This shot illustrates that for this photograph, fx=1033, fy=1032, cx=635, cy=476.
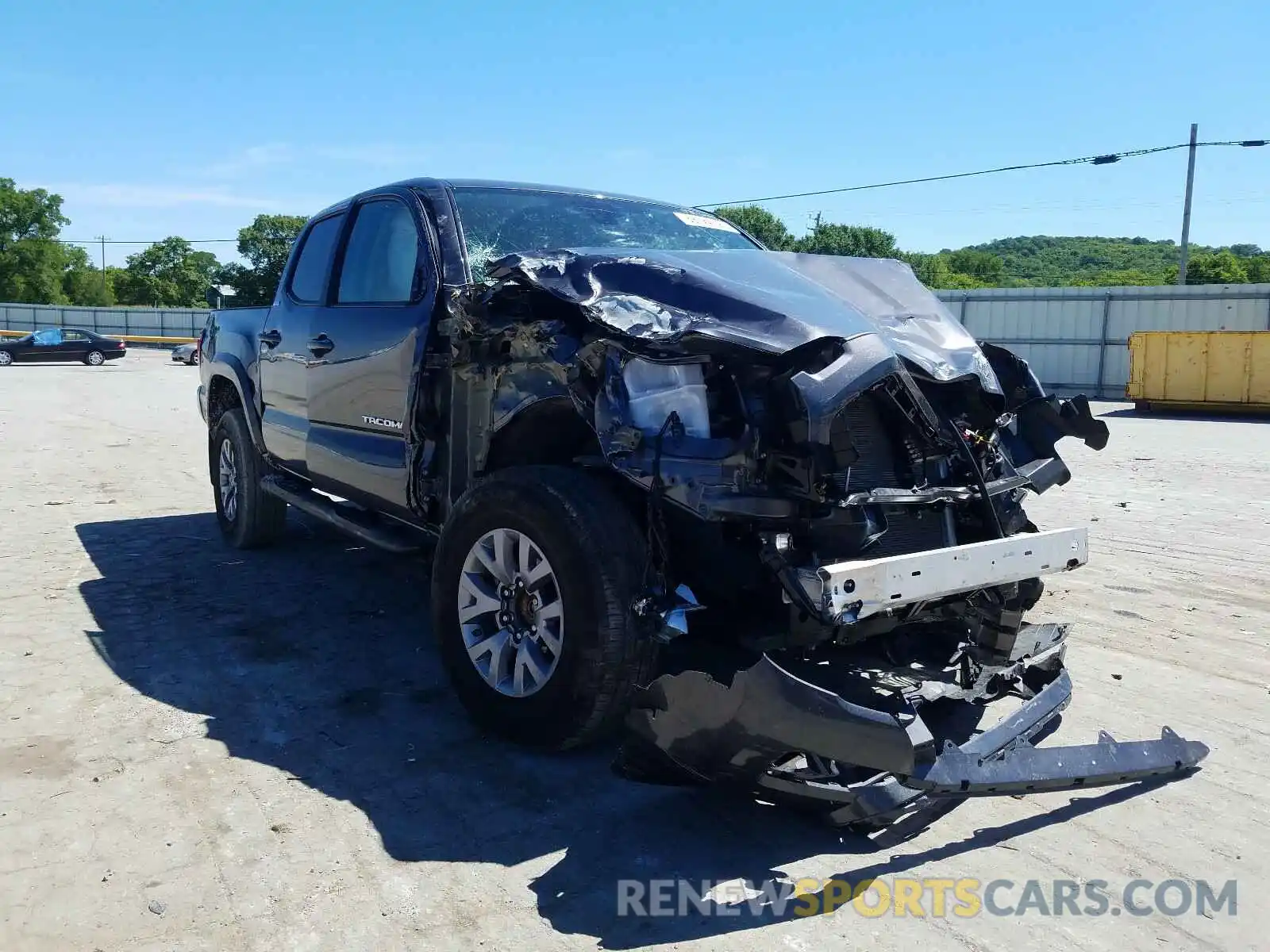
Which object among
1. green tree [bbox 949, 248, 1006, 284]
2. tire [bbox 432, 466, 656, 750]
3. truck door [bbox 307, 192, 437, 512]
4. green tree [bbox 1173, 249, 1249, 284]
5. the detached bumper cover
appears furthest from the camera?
green tree [bbox 949, 248, 1006, 284]

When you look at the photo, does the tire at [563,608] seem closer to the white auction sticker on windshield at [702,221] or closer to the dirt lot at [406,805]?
the dirt lot at [406,805]

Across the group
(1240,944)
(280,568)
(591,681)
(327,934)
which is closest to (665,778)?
(591,681)

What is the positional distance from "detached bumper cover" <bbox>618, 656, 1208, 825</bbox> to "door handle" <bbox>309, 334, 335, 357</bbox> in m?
2.83

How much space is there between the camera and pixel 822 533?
321cm

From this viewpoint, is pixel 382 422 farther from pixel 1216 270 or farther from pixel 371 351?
A: pixel 1216 270

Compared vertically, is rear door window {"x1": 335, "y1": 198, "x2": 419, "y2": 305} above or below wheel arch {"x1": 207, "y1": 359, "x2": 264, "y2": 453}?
above

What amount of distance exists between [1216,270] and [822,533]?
70206mm

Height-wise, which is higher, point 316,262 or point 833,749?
point 316,262

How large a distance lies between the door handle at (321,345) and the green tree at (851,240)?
42010 millimetres

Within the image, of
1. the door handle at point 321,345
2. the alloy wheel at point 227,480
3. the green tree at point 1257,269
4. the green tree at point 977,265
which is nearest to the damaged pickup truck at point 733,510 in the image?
the door handle at point 321,345

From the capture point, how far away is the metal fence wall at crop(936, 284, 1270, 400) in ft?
91.4

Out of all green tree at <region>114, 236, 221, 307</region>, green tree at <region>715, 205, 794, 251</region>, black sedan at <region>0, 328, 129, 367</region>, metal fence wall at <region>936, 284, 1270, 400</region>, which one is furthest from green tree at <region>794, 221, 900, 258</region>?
green tree at <region>114, 236, 221, 307</region>

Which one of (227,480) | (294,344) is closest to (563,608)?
(294,344)

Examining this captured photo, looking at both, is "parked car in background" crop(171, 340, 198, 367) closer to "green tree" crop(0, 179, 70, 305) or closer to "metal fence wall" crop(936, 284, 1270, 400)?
"metal fence wall" crop(936, 284, 1270, 400)
